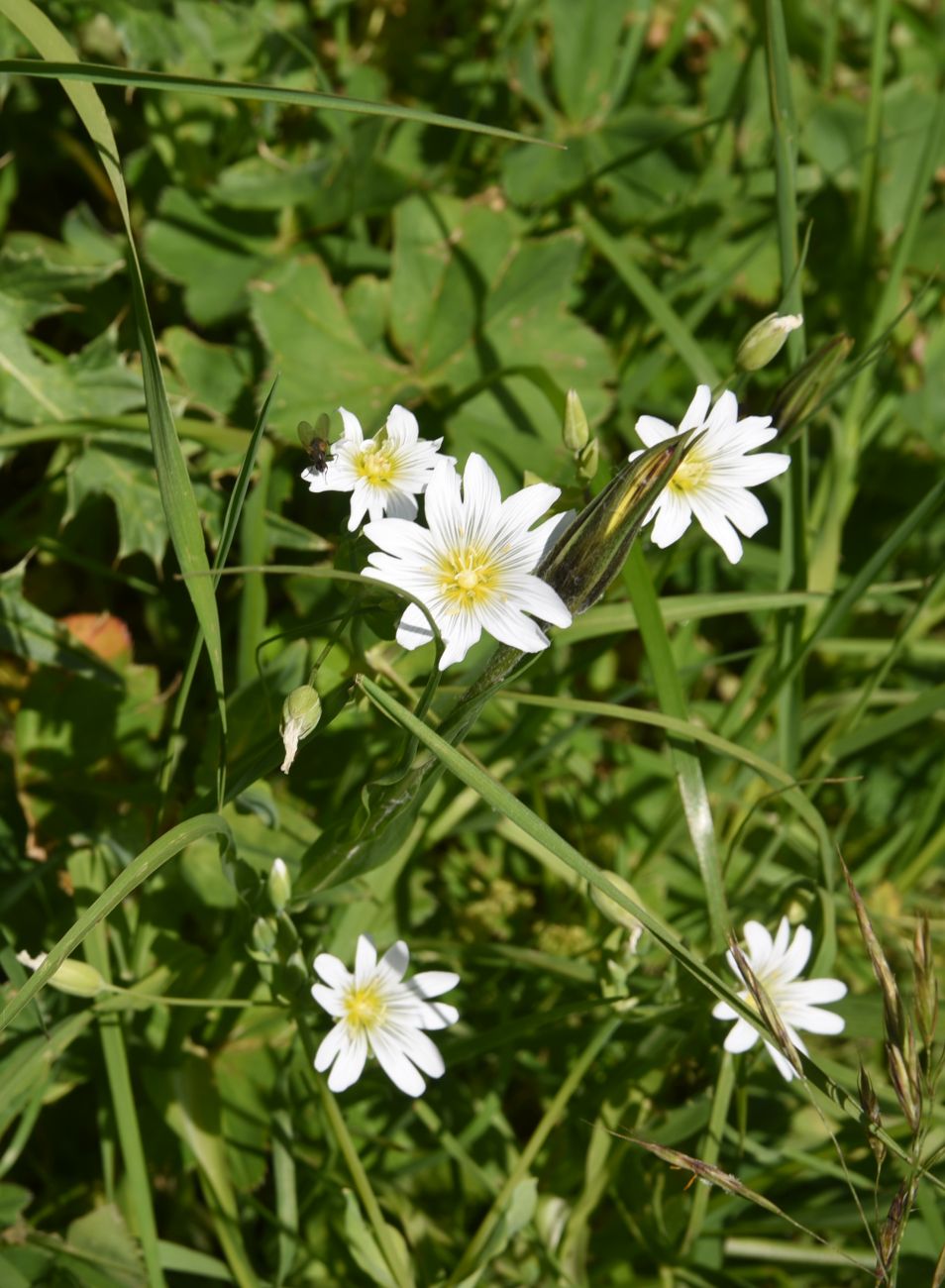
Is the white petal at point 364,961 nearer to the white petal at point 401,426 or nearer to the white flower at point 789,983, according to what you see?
the white flower at point 789,983

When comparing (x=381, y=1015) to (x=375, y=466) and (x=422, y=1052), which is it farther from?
(x=375, y=466)

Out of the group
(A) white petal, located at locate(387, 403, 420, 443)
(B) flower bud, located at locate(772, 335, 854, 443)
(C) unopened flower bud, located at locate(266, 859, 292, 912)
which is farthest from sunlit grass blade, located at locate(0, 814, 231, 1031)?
(B) flower bud, located at locate(772, 335, 854, 443)

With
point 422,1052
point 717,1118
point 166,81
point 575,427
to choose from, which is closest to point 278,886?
point 422,1052

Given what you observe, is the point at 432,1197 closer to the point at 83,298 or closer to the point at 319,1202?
the point at 319,1202

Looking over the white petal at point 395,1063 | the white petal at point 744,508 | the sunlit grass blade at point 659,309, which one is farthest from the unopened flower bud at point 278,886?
the sunlit grass blade at point 659,309

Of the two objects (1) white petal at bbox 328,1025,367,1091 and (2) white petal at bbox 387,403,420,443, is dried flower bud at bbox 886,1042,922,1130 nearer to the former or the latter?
(1) white petal at bbox 328,1025,367,1091
